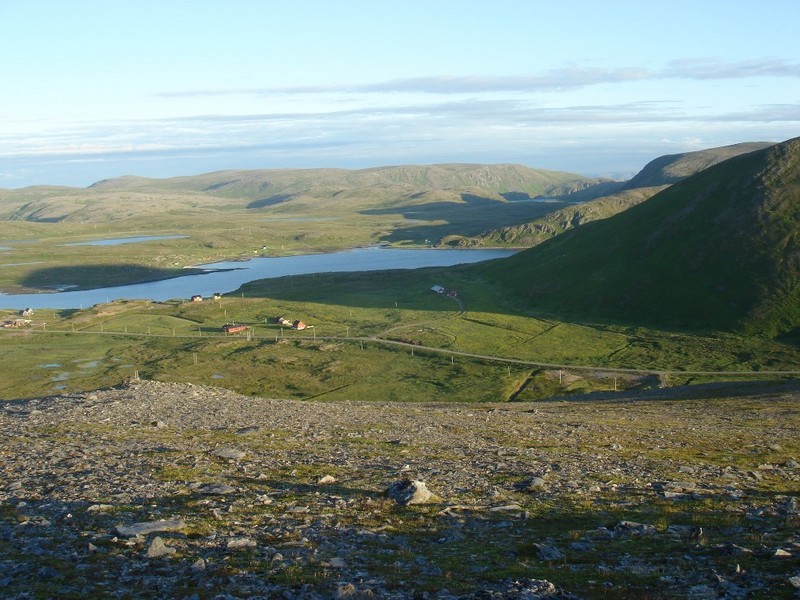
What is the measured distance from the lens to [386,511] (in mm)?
25812

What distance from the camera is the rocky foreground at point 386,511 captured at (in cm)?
1892

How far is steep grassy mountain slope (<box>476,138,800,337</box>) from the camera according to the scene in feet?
495

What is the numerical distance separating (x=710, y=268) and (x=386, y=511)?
520 feet

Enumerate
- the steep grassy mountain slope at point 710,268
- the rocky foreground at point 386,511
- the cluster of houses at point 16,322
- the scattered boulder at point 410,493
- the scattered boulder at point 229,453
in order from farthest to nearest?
the cluster of houses at point 16,322
the steep grassy mountain slope at point 710,268
the scattered boulder at point 229,453
the scattered boulder at point 410,493
the rocky foreground at point 386,511

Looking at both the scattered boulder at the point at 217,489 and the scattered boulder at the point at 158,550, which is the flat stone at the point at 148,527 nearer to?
the scattered boulder at the point at 158,550

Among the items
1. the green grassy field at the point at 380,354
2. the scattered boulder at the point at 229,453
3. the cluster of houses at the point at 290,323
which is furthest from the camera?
the cluster of houses at the point at 290,323

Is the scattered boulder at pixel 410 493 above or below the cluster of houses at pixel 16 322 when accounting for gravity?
above

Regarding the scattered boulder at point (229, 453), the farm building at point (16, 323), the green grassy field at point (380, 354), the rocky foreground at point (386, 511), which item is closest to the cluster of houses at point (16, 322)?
the farm building at point (16, 323)

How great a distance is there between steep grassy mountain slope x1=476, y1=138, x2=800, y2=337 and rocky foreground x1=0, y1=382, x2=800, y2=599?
113 meters

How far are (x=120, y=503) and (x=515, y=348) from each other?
388 ft

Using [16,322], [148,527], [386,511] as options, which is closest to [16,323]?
[16,322]

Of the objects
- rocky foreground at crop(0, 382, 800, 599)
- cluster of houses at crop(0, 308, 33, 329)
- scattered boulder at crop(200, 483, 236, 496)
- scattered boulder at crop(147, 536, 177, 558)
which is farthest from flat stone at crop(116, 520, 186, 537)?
cluster of houses at crop(0, 308, 33, 329)

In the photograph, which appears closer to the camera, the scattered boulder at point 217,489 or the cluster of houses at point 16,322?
the scattered boulder at point 217,489

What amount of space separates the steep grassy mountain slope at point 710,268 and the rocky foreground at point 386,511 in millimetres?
112750
